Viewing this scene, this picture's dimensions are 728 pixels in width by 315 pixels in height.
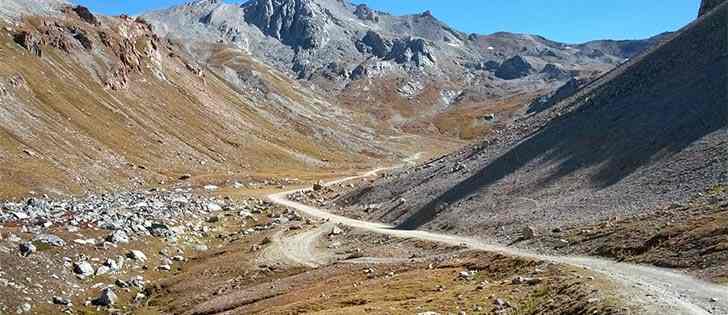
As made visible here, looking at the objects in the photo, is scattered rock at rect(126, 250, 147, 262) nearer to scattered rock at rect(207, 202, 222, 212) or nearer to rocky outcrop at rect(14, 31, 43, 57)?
scattered rock at rect(207, 202, 222, 212)

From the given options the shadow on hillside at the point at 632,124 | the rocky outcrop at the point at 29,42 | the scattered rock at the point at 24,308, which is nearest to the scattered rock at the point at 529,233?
the shadow on hillside at the point at 632,124

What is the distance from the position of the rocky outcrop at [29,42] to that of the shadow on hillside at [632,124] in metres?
140

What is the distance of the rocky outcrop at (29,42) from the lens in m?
174

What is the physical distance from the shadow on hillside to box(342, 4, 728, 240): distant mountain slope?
17cm

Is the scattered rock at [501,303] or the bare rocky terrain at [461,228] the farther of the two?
the bare rocky terrain at [461,228]

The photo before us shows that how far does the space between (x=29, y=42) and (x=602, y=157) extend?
16072cm

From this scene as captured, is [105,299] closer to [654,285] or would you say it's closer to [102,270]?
[102,270]

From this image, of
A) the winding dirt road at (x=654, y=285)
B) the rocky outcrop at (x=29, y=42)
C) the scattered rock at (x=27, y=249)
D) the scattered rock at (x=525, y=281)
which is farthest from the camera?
the rocky outcrop at (x=29, y=42)

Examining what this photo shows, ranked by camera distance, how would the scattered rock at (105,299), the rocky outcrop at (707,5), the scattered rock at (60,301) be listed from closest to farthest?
the scattered rock at (60,301)
the scattered rock at (105,299)
the rocky outcrop at (707,5)

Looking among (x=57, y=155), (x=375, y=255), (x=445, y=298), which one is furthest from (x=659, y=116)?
(x=57, y=155)

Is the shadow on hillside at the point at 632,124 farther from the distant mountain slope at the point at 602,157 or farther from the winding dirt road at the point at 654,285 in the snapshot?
the winding dirt road at the point at 654,285

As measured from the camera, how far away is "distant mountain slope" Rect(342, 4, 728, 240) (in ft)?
186

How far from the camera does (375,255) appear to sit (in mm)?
62750

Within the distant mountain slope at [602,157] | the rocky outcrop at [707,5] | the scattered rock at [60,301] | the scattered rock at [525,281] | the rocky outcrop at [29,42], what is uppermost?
the rocky outcrop at [29,42]
